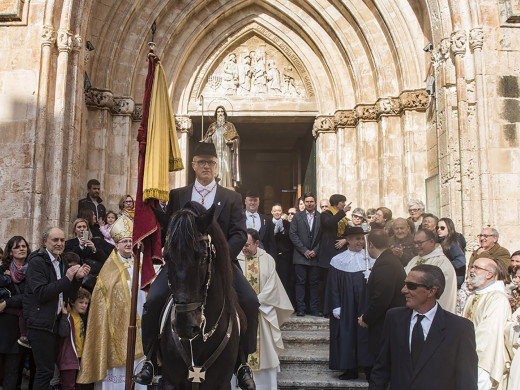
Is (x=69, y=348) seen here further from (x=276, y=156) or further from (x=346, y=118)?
(x=276, y=156)

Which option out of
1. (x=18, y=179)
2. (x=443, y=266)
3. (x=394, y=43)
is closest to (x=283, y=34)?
(x=394, y=43)

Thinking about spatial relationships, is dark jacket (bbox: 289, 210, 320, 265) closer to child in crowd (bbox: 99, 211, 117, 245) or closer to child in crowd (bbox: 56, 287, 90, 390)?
child in crowd (bbox: 99, 211, 117, 245)

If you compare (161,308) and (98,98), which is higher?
(98,98)

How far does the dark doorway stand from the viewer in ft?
44.9

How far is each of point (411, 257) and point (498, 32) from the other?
5.28m

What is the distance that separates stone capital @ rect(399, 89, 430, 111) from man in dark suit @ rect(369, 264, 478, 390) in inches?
323

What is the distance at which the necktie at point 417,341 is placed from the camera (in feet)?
11.4

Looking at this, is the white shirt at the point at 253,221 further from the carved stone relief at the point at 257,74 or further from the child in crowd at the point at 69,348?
the carved stone relief at the point at 257,74

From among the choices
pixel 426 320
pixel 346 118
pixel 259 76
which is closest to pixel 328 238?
pixel 346 118

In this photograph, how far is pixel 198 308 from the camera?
3143mm

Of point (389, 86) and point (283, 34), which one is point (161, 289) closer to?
point (389, 86)

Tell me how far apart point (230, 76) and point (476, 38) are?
6.51 metres

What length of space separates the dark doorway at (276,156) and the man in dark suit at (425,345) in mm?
9572

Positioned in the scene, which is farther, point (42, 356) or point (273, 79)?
point (273, 79)
